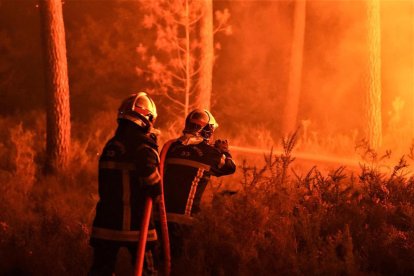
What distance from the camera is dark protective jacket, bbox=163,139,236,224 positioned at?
19.1ft

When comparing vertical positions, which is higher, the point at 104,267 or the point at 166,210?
the point at 166,210

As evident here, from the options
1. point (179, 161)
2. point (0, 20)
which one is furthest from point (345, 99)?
point (179, 161)

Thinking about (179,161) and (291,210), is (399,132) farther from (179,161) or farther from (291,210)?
(179,161)

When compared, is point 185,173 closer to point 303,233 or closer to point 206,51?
point 303,233

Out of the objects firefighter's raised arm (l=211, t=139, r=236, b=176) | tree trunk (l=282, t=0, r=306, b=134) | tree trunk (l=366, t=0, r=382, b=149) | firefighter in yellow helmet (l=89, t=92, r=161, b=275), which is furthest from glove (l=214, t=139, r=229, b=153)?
tree trunk (l=282, t=0, r=306, b=134)

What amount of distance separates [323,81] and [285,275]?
1574 cm

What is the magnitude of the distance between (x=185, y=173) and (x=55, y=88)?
21.8 feet

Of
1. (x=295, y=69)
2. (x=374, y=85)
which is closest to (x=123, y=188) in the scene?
(x=374, y=85)

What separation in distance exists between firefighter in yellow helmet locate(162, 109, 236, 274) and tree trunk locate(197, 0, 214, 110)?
8615mm

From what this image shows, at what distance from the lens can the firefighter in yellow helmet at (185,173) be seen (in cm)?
584

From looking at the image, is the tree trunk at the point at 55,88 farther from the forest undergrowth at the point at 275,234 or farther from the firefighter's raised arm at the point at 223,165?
the firefighter's raised arm at the point at 223,165

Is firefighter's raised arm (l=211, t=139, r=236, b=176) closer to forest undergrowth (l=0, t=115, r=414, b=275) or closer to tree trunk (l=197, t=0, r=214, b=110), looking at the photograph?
forest undergrowth (l=0, t=115, r=414, b=275)

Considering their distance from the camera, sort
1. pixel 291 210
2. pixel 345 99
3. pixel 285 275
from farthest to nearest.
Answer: pixel 345 99, pixel 291 210, pixel 285 275

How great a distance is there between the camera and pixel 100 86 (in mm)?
20828
